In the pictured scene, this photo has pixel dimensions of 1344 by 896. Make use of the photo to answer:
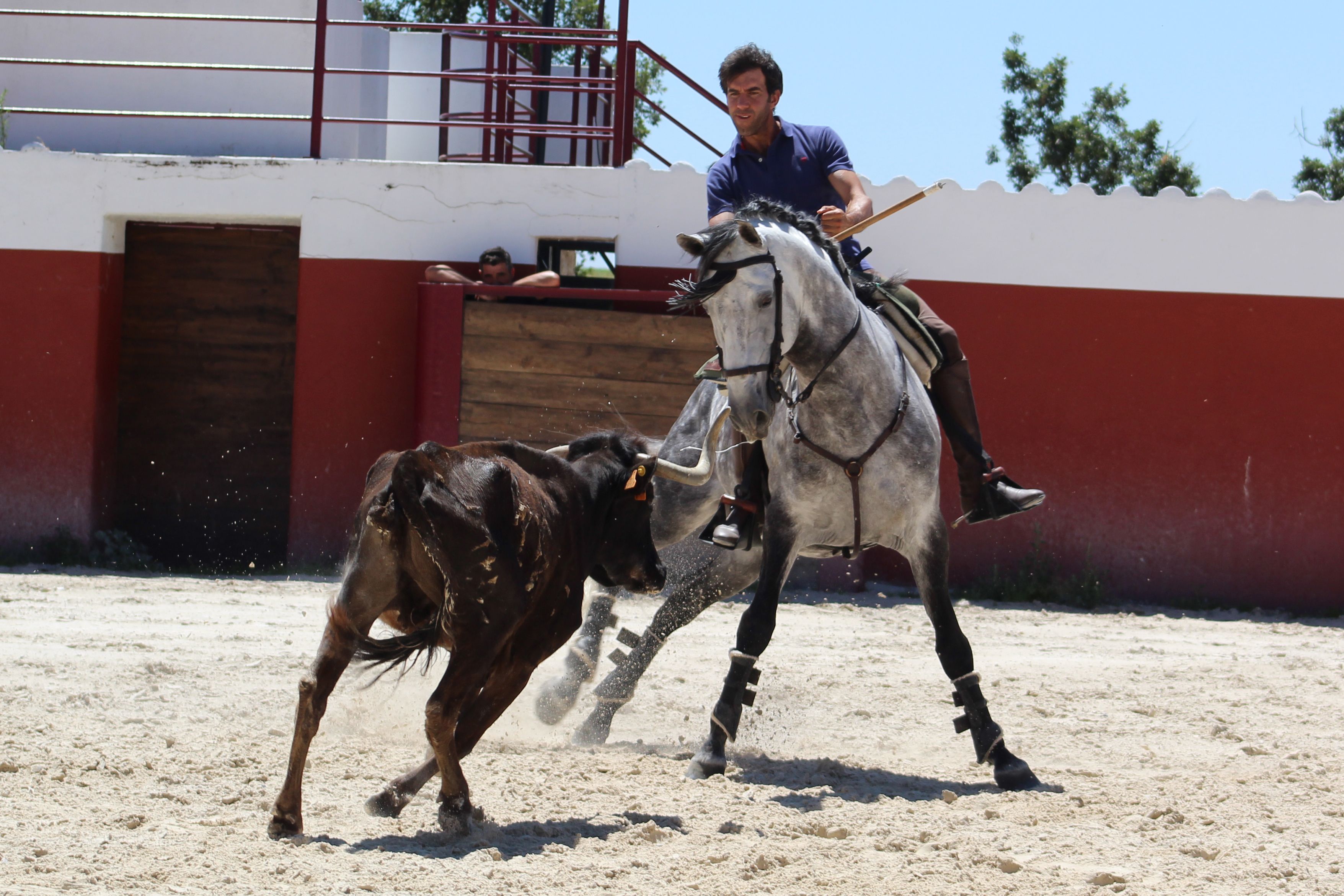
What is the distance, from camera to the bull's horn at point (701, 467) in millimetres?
5156

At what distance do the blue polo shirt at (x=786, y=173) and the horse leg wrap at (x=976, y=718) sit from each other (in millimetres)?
1928

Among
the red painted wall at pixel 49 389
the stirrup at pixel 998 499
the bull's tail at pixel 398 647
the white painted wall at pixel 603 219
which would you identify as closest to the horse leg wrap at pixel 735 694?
the stirrup at pixel 998 499

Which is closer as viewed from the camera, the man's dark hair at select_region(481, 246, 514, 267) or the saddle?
the saddle

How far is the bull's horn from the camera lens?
16.9 ft

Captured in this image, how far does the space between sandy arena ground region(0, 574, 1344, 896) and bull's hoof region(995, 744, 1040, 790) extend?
0.37 feet

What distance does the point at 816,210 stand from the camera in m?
6.30

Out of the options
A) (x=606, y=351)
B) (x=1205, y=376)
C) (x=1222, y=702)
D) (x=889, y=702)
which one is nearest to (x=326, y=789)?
(x=889, y=702)

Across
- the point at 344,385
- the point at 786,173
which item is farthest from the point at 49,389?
the point at 786,173

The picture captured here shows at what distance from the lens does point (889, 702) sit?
22.9 feet

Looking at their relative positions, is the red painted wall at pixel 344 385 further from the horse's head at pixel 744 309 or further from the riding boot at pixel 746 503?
the horse's head at pixel 744 309

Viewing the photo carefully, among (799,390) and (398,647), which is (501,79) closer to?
(799,390)

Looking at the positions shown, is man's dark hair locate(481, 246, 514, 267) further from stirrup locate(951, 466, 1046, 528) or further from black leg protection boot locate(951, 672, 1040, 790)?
black leg protection boot locate(951, 672, 1040, 790)

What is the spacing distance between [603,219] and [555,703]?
18.7 ft

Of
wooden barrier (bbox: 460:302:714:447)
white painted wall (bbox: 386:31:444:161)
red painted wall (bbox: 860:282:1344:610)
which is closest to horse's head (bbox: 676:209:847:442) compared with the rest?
wooden barrier (bbox: 460:302:714:447)
